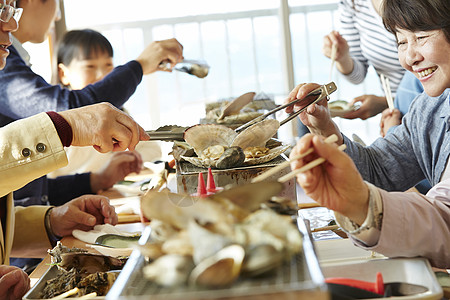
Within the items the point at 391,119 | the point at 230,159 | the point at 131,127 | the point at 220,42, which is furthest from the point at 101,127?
the point at 220,42

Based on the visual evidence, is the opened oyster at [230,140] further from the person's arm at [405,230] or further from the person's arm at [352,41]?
the person's arm at [352,41]

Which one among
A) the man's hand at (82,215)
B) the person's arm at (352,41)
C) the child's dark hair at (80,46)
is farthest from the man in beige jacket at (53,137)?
the person's arm at (352,41)

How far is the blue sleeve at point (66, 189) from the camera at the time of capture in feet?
7.49

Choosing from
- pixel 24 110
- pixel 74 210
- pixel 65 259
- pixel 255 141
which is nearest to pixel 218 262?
pixel 65 259

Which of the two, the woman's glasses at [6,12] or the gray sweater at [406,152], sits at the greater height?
the woman's glasses at [6,12]

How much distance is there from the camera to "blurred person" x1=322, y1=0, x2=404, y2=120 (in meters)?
2.74

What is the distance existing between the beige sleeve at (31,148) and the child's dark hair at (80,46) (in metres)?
1.78

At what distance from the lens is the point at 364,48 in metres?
2.96

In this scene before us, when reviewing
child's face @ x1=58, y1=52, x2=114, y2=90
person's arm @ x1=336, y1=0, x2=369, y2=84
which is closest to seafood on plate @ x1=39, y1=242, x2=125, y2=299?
child's face @ x1=58, y1=52, x2=114, y2=90

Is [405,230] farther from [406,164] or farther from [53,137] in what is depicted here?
[406,164]

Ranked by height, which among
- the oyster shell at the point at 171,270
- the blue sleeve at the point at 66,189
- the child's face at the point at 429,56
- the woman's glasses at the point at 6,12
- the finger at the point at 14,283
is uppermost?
the woman's glasses at the point at 6,12

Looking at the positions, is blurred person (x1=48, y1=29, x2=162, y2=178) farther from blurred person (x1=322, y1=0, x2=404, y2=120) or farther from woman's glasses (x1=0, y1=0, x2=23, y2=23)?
woman's glasses (x1=0, y1=0, x2=23, y2=23)

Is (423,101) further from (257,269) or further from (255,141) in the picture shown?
(257,269)

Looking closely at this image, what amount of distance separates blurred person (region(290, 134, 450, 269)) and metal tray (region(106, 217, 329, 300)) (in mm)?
149
